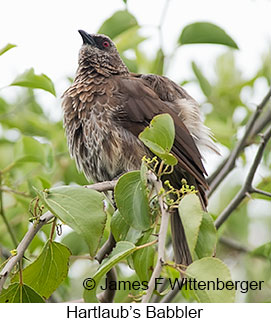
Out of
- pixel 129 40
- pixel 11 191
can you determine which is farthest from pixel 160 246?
pixel 129 40

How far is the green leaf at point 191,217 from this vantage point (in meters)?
1.71

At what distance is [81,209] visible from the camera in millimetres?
1925

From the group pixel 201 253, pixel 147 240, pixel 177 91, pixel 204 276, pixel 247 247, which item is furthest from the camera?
pixel 247 247

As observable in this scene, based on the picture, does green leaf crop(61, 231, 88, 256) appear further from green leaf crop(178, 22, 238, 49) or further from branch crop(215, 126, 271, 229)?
green leaf crop(178, 22, 238, 49)

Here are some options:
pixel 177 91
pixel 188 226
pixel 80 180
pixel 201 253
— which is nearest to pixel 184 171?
pixel 177 91

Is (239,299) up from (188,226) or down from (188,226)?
down

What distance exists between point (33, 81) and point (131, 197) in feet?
3.34

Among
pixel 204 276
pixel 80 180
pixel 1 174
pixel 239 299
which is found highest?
pixel 204 276

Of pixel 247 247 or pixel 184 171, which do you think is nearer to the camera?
pixel 184 171

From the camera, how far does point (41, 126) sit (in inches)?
174

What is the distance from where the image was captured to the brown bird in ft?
11.0

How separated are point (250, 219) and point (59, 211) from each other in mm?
3034

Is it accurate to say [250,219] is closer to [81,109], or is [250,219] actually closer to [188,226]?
[81,109]

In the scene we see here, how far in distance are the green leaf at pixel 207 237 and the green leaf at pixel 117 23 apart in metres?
1.78
